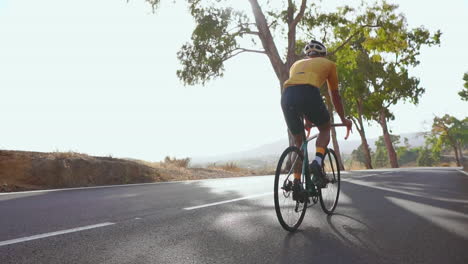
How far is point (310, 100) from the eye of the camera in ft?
13.8

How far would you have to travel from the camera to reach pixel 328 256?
2957mm

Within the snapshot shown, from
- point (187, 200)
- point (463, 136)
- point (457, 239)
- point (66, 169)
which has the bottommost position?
point (457, 239)

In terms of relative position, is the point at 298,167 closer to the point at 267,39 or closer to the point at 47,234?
the point at 47,234

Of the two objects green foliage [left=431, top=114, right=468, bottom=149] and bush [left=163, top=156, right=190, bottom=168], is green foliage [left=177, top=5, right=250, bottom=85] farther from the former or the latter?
green foliage [left=431, top=114, right=468, bottom=149]

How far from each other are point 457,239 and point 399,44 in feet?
67.2

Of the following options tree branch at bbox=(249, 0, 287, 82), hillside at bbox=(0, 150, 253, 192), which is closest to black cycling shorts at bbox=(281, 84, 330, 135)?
hillside at bbox=(0, 150, 253, 192)

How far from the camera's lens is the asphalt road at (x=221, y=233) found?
2.91 m

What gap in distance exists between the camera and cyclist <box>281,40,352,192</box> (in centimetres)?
422

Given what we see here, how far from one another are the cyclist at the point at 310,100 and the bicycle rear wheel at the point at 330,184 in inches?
12.8

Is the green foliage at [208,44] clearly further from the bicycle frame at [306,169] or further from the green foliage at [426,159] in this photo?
the green foliage at [426,159]

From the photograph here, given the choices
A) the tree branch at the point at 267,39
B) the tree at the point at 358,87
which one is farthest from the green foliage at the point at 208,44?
the tree at the point at 358,87

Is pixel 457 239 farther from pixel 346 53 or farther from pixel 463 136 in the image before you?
pixel 463 136

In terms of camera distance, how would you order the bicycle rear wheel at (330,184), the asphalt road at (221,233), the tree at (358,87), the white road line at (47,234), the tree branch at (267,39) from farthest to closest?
the tree at (358,87) < the tree branch at (267,39) < the bicycle rear wheel at (330,184) < the white road line at (47,234) < the asphalt road at (221,233)

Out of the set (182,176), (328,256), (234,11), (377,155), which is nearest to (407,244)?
(328,256)
